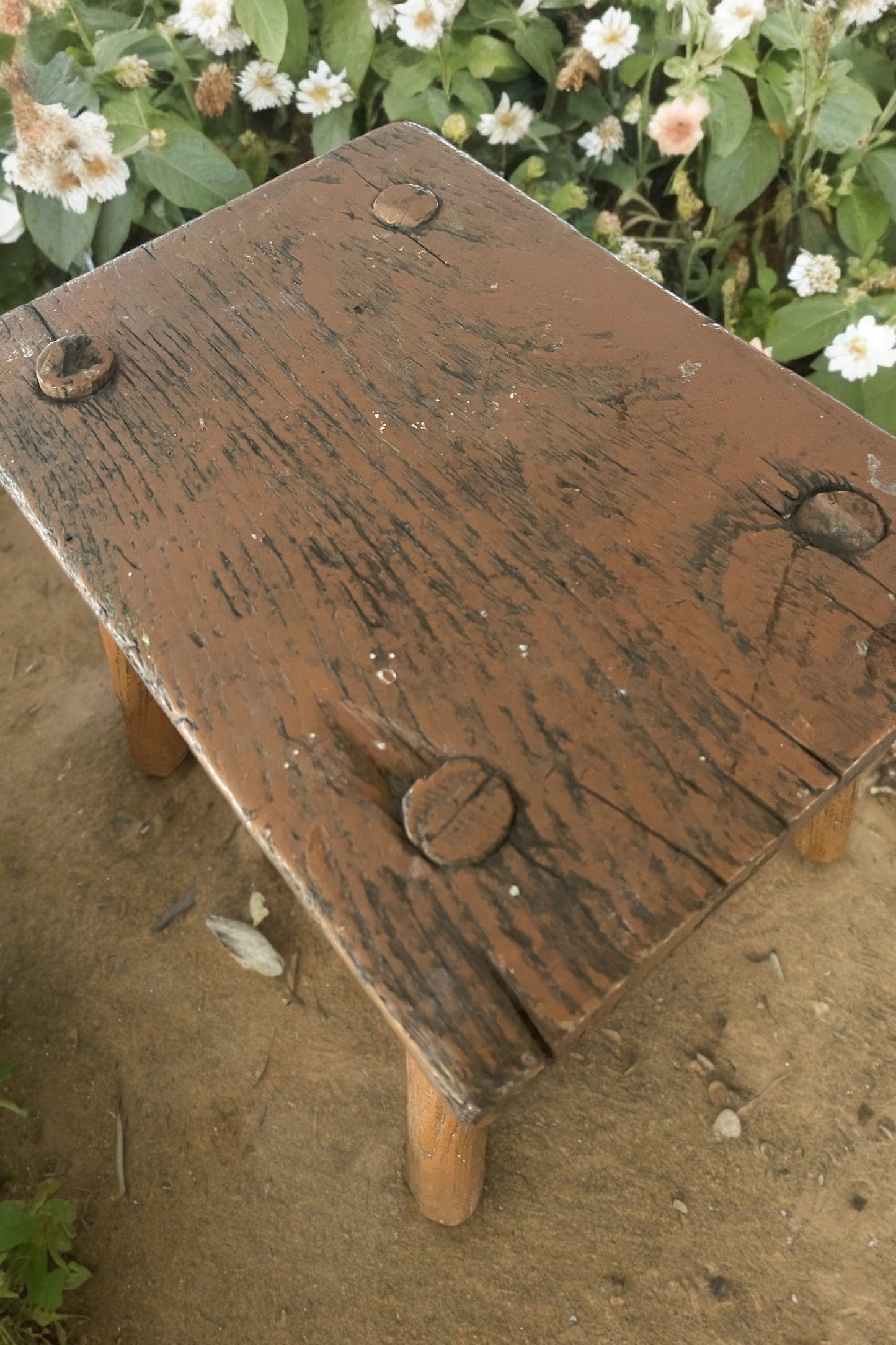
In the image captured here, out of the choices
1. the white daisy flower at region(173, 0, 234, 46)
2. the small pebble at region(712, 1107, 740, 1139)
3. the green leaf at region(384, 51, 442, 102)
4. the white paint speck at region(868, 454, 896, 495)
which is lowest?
the small pebble at region(712, 1107, 740, 1139)

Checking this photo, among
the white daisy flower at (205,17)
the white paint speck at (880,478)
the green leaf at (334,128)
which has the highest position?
the white daisy flower at (205,17)

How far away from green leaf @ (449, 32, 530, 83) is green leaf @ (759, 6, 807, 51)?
0.40m

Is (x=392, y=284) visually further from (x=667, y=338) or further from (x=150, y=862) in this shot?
(x=150, y=862)

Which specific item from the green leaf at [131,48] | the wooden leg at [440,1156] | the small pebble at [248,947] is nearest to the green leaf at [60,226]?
the green leaf at [131,48]

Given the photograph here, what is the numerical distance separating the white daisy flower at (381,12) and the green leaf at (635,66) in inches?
15.5

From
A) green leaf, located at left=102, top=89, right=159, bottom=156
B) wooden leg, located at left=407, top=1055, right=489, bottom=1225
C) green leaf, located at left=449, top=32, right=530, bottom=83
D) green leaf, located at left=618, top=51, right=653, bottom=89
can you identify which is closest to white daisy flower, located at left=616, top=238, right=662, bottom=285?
green leaf, located at left=618, top=51, right=653, bottom=89

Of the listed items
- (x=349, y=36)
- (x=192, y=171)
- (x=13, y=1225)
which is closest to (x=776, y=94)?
(x=349, y=36)

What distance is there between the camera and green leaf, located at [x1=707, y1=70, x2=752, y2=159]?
1.50m

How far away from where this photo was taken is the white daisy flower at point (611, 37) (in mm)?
1479

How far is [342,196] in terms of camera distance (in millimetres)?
1075

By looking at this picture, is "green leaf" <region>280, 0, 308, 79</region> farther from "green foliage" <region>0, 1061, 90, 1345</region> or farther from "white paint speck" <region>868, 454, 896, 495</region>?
"green foliage" <region>0, 1061, 90, 1345</region>

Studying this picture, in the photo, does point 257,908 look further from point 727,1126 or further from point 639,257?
point 639,257

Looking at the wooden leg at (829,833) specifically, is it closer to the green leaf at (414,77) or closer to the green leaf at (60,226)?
the green leaf at (414,77)

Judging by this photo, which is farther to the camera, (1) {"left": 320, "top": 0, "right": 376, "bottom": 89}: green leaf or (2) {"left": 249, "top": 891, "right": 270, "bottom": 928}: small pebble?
(1) {"left": 320, "top": 0, "right": 376, "bottom": 89}: green leaf
